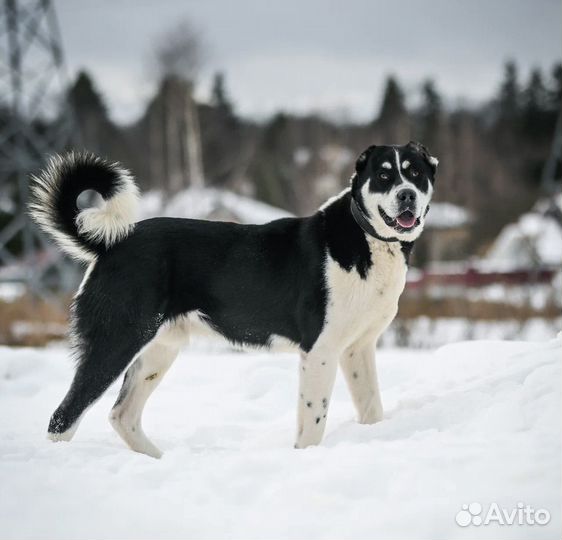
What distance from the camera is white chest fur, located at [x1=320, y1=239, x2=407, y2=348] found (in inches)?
136

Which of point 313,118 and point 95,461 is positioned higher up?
point 313,118

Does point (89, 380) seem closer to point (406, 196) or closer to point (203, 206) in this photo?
point (406, 196)

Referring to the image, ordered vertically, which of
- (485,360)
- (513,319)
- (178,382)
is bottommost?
(513,319)

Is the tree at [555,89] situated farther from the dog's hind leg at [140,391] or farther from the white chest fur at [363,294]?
the dog's hind leg at [140,391]

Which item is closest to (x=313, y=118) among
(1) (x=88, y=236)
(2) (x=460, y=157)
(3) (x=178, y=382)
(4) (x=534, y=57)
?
(2) (x=460, y=157)

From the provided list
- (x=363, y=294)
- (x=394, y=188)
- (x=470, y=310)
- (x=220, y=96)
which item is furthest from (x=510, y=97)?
(x=363, y=294)

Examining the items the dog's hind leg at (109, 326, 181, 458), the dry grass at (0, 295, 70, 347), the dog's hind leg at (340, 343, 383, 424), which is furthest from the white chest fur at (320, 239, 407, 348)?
the dry grass at (0, 295, 70, 347)

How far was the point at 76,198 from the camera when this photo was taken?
363cm

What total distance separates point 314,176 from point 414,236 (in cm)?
2157

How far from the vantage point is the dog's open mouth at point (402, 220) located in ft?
11.4

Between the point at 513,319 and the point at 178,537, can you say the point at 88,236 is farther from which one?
the point at 513,319

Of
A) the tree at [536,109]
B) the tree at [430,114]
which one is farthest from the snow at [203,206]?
the tree at [536,109]

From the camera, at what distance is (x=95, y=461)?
282cm

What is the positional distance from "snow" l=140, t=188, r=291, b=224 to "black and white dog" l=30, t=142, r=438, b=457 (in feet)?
47.5
